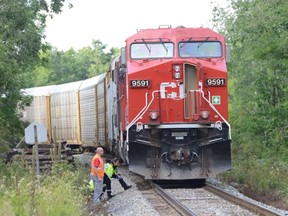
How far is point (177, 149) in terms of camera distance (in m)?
15.2

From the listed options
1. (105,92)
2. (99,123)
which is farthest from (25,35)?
Result: (99,123)

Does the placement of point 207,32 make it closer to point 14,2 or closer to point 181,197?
point 181,197

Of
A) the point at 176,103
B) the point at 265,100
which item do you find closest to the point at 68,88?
the point at 265,100

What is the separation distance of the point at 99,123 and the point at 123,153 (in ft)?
27.6

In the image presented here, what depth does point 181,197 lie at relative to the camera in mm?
14258

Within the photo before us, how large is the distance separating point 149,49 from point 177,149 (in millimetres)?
2668

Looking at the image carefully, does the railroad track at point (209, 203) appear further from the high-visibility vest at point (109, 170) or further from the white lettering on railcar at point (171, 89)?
the white lettering on railcar at point (171, 89)

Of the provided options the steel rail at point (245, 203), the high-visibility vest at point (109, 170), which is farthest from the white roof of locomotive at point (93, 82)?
the steel rail at point (245, 203)

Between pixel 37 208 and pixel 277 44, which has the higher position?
pixel 277 44

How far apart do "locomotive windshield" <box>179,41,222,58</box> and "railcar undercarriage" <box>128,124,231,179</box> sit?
6.27 ft

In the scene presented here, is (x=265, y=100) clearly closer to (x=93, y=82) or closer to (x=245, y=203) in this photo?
(x=93, y=82)

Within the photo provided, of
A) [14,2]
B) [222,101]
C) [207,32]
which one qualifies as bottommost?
[222,101]

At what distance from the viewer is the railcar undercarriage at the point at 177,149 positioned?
15281mm

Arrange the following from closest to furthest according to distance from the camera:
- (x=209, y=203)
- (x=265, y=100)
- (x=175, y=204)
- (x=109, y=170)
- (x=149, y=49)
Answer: (x=175, y=204) < (x=209, y=203) < (x=109, y=170) < (x=149, y=49) < (x=265, y=100)
